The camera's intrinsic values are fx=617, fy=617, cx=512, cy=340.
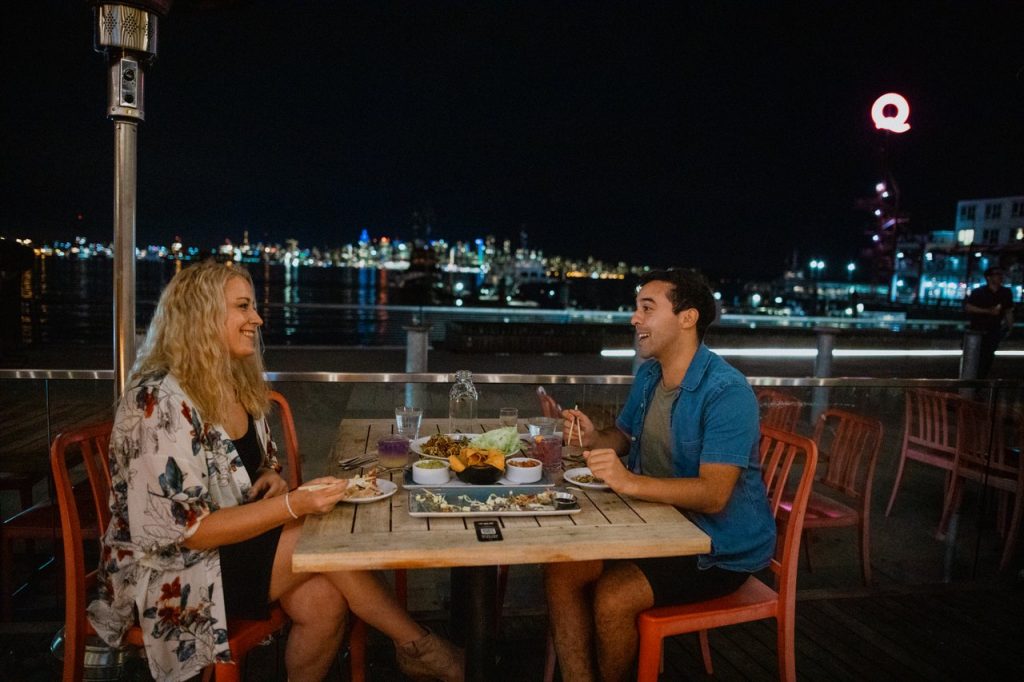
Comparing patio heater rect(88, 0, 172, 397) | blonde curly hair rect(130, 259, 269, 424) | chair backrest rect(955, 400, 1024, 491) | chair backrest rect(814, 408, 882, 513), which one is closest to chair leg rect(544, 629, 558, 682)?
blonde curly hair rect(130, 259, 269, 424)

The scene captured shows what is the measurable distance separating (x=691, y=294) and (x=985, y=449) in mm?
2969

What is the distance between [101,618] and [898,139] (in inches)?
1443

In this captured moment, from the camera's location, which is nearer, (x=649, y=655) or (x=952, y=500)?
(x=649, y=655)

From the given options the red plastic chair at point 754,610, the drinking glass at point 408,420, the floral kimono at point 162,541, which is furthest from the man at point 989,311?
the floral kimono at point 162,541

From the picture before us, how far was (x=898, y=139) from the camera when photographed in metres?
30.4

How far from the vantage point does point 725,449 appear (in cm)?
200

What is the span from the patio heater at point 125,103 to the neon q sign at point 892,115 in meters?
15.4

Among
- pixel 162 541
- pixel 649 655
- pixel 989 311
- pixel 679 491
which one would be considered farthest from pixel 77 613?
pixel 989 311

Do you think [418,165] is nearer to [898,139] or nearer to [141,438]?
[898,139]

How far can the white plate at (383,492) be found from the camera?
182 centimetres

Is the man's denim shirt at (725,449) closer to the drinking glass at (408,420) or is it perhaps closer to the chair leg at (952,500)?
the drinking glass at (408,420)

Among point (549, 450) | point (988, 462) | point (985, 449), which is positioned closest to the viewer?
point (549, 450)

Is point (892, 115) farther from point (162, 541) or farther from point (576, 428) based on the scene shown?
point (162, 541)

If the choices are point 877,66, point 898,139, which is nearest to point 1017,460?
point 877,66
